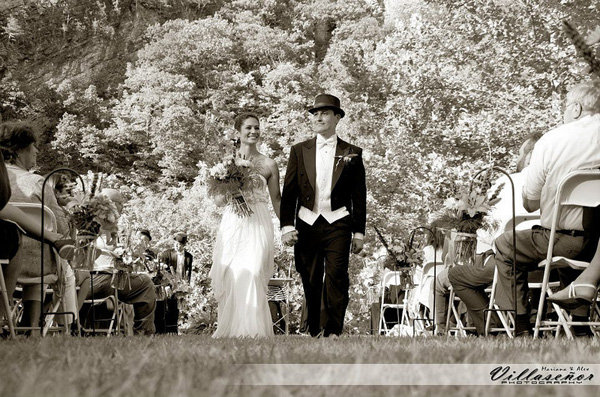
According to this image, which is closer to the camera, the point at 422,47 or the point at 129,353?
the point at 129,353

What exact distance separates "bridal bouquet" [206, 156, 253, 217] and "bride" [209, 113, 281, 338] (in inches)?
4.6

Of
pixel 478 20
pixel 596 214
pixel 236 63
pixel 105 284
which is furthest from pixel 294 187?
pixel 236 63

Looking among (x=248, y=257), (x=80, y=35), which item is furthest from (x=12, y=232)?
(x=80, y=35)

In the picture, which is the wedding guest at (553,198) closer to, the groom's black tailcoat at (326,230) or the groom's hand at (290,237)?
the groom's black tailcoat at (326,230)

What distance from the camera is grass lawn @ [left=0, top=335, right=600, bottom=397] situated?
8.56 feet

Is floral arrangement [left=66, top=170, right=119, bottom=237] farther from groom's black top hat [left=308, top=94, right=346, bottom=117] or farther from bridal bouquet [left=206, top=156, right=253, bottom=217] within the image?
groom's black top hat [left=308, top=94, right=346, bottom=117]

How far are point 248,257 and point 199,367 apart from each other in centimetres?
606

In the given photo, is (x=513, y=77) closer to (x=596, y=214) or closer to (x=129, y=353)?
(x=596, y=214)

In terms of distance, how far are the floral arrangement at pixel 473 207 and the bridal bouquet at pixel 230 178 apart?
249cm

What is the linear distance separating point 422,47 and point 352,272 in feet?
26.1

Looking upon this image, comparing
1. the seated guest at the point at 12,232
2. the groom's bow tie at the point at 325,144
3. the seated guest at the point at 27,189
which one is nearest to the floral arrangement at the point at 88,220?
the seated guest at the point at 27,189

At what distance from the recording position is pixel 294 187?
8594 mm

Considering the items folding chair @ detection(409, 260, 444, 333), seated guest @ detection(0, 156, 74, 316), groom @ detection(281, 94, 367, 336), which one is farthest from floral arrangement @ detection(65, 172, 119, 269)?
folding chair @ detection(409, 260, 444, 333)

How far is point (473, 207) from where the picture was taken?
7.30 meters
